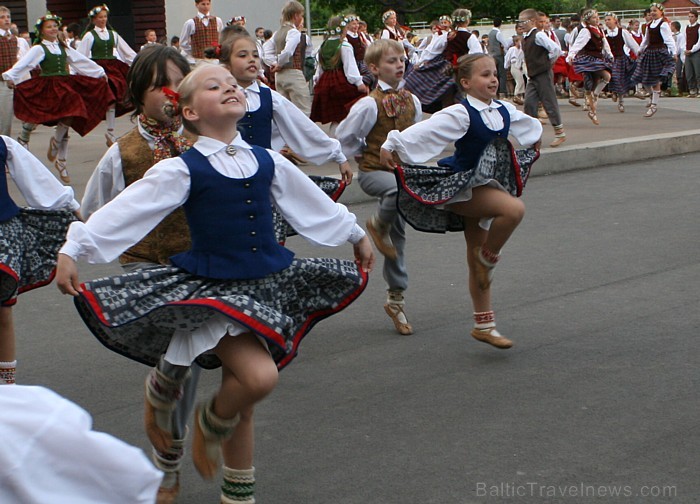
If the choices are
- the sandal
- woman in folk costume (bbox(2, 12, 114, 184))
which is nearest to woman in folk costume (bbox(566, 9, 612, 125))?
woman in folk costume (bbox(2, 12, 114, 184))

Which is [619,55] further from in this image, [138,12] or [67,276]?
[67,276]

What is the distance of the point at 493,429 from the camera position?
4.54 meters

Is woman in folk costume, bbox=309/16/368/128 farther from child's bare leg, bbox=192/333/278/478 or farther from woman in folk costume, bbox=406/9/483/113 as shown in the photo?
child's bare leg, bbox=192/333/278/478

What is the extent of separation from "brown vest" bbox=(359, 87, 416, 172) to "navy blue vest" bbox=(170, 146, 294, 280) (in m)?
2.62

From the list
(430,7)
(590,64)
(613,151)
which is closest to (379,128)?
(613,151)

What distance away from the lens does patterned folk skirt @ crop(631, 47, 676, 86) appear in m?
19.5

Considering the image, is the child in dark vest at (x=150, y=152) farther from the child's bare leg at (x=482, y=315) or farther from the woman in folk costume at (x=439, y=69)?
the woman in folk costume at (x=439, y=69)

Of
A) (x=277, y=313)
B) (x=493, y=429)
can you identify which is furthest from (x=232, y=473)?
(x=493, y=429)

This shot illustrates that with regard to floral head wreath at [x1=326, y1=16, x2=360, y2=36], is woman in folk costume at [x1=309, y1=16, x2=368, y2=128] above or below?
below

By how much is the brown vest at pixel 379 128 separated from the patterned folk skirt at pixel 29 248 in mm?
1950

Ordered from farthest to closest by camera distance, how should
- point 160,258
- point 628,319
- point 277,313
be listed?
point 628,319, point 160,258, point 277,313

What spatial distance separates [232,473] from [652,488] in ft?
4.64

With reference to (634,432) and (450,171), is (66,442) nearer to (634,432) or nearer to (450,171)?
(634,432)

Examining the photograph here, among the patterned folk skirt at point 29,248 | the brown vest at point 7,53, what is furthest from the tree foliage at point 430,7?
the patterned folk skirt at point 29,248
